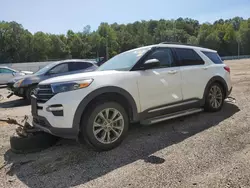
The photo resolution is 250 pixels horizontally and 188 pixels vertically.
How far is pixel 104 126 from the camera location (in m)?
4.11

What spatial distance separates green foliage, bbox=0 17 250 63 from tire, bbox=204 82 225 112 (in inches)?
1918

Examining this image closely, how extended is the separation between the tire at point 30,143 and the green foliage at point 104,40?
5027 cm

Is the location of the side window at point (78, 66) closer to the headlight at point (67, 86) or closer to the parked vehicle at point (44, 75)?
the parked vehicle at point (44, 75)

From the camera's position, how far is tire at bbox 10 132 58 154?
13.9 ft

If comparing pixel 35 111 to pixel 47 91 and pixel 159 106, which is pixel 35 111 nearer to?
pixel 47 91

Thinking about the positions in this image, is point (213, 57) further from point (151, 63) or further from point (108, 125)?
point (108, 125)

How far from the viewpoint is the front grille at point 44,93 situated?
400cm

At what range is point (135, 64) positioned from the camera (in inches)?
184

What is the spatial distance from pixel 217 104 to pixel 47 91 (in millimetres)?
3983

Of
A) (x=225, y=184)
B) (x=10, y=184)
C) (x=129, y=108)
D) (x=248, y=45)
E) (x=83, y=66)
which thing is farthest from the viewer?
(x=248, y=45)

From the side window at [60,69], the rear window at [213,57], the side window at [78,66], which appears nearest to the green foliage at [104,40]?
the side window at [78,66]

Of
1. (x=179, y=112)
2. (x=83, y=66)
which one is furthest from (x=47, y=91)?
(x=83, y=66)

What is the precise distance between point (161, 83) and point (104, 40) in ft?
294

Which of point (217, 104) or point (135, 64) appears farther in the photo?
point (217, 104)
